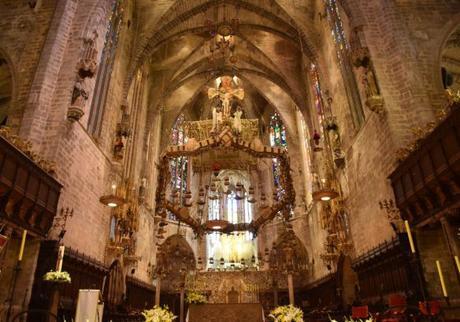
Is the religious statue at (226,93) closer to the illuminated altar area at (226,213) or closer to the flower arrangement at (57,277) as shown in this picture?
the illuminated altar area at (226,213)

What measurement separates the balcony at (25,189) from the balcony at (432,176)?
10.0m

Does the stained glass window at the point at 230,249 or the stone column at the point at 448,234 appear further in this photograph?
the stained glass window at the point at 230,249

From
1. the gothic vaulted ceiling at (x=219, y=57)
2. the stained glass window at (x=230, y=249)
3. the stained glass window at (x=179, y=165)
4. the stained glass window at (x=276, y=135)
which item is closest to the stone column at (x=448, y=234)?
the gothic vaulted ceiling at (x=219, y=57)

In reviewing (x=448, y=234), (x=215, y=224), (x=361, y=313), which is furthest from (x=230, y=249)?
(x=448, y=234)

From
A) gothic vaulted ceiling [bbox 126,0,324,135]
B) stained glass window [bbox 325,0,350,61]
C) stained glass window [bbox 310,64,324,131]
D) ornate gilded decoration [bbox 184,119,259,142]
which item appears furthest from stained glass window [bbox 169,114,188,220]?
stained glass window [bbox 325,0,350,61]

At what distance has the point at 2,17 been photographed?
45.6 ft

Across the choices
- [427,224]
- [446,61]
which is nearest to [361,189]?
[427,224]

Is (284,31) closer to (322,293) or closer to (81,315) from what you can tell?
(322,293)

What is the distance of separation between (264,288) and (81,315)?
69.5 ft

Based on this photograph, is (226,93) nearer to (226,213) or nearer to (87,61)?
(87,61)

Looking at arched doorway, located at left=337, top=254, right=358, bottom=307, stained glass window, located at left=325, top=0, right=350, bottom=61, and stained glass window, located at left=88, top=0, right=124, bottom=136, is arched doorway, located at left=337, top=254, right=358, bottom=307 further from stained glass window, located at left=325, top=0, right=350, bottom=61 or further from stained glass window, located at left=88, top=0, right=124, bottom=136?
stained glass window, located at left=88, top=0, right=124, bottom=136

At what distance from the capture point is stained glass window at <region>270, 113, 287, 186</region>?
28566 millimetres

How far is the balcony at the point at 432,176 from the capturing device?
783cm

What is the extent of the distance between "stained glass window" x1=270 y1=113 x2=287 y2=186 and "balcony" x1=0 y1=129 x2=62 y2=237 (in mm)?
19615
